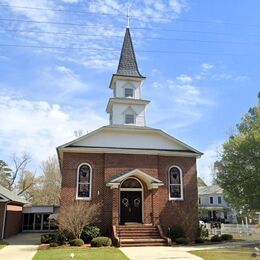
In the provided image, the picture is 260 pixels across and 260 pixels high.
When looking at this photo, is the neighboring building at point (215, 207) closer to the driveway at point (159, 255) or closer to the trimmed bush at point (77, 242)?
the trimmed bush at point (77, 242)

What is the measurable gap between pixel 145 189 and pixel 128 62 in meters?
12.2

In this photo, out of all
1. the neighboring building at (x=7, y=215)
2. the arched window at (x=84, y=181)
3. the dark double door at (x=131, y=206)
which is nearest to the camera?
the arched window at (x=84, y=181)

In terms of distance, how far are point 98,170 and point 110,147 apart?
1.83 meters

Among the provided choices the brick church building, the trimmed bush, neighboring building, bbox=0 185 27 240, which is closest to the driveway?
the trimmed bush

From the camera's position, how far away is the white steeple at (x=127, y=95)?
89.0 ft

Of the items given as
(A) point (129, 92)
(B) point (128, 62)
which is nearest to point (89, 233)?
(A) point (129, 92)

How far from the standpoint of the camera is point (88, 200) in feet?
73.2

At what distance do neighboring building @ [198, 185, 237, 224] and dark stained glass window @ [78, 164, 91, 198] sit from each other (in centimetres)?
3446

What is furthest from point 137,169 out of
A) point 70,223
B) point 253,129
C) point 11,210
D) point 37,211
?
point 37,211

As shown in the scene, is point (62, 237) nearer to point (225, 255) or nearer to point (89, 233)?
point (89, 233)

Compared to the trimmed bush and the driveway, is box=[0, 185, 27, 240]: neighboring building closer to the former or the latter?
the trimmed bush

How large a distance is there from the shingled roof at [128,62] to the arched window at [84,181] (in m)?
9.48

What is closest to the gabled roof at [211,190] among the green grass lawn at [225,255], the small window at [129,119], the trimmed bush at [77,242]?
the small window at [129,119]

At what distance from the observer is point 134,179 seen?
23.5 meters
